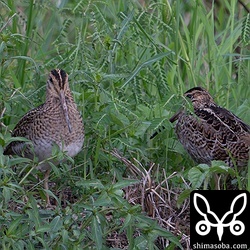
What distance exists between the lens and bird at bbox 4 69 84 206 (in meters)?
6.14

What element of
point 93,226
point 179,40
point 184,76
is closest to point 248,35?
point 179,40

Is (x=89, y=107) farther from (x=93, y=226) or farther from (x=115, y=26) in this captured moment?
(x=93, y=226)

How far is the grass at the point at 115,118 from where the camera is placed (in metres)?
5.21

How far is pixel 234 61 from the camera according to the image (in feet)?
23.7

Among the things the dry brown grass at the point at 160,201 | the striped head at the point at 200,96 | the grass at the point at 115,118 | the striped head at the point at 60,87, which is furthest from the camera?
the striped head at the point at 200,96

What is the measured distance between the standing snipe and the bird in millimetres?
739

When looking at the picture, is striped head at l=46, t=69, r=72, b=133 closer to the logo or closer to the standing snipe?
the standing snipe

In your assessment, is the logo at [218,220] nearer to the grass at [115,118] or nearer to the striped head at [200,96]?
the grass at [115,118]

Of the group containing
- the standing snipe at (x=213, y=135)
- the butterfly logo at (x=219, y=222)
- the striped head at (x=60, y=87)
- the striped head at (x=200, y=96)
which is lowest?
the butterfly logo at (x=219, y=222)

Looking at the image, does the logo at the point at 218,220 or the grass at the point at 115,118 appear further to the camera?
the logo at the point at 218,220

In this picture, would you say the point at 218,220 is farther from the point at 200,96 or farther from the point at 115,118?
the point at 200,96

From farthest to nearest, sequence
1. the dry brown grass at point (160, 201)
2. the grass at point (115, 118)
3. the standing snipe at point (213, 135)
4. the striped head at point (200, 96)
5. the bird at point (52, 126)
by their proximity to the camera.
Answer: the striped head at point (200, 96)
the standing snipe at point (213, 135)
the bird at point (52, 126)
the dry brown grass at point (160, 201)
the grass at point (115, 118)

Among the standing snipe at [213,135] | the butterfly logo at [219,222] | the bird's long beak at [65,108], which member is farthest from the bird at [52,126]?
the butterfly logo at [219,222]

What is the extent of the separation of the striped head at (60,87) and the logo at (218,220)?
915 millimetres
